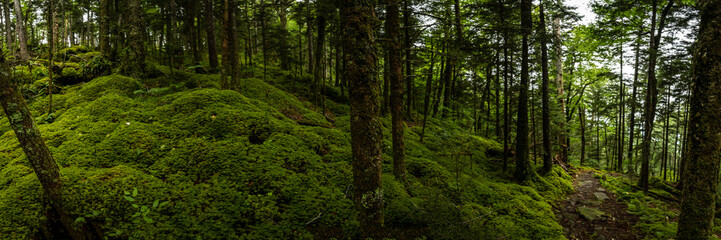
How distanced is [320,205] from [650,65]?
1418 cm

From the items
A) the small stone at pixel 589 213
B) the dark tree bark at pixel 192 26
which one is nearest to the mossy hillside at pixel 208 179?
the small stone at pixel 589 213

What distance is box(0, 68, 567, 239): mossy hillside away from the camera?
374cm

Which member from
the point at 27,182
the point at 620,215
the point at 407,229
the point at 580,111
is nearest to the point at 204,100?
the point at 27,182

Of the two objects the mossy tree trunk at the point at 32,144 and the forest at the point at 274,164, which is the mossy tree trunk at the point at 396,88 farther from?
the mossy tree trunk at the point at 32,144

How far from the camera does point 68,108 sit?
6.55 metres

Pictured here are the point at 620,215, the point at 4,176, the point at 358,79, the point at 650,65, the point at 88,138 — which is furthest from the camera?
the point at 650,65

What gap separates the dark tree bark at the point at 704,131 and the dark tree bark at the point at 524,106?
4.76 meters

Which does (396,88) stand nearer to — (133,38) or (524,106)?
(524,106)

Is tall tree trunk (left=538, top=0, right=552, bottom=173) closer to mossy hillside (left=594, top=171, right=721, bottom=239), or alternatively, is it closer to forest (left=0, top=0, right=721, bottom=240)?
forest (left=0, top=0, right=721, bottom=240)

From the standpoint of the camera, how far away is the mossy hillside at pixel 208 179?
12.3ft

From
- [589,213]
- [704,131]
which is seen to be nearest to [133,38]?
[704,131]

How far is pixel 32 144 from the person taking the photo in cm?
328

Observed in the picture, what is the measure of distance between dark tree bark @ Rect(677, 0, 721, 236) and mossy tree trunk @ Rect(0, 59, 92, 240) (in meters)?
9.38

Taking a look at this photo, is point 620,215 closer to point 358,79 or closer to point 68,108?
point 358,79
